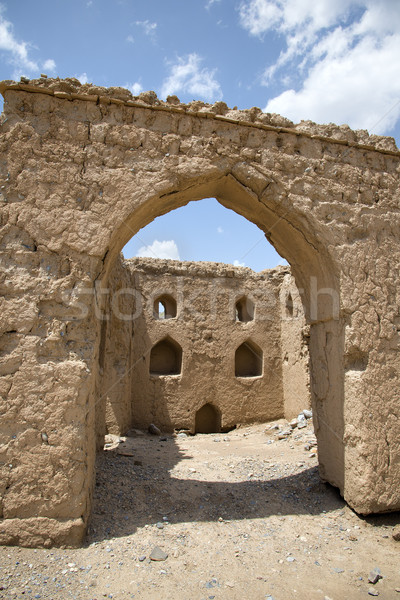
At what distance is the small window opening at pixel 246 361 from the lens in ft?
30.2

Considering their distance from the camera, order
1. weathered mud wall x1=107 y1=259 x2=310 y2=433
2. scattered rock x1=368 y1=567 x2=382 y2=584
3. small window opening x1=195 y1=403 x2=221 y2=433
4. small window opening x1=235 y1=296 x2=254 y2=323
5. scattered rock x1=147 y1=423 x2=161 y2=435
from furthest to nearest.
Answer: small window opening x1=235 y1=296 x2=254 y2=323
small window opening x1=195 y1=403 x2=221 y2=433
weathered mud wall x1=107 y1=259 x2=310 y2=433
scattered rock x1=147 y1=423 x2=161 y2=435
scattered rock x1=368 y1=567 x2=382 y2=584

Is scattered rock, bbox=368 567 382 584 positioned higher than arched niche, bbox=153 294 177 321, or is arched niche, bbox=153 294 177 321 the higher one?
arched niche, bbox=153 294 177 321

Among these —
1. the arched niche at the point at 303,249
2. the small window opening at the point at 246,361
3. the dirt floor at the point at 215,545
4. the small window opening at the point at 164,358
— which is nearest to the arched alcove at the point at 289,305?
the small window opening at the point at 246,361

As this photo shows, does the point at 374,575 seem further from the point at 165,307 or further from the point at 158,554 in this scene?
the point at 165,307

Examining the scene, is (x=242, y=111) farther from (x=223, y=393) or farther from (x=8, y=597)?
(x=223, y=393)

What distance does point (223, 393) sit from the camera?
27.9ft

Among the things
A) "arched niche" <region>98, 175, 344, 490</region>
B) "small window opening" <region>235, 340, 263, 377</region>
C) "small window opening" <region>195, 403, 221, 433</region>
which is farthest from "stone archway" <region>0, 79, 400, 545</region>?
"small window opening" <region>235, 340, 263, 377</region>

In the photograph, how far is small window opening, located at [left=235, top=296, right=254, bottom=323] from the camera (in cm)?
910

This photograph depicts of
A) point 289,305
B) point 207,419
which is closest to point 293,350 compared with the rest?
point 289,305

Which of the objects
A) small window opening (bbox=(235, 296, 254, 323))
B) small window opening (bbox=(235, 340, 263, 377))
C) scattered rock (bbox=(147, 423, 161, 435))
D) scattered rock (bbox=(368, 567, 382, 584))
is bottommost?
scattered rock (bbox=(368, 567, 382, 584))

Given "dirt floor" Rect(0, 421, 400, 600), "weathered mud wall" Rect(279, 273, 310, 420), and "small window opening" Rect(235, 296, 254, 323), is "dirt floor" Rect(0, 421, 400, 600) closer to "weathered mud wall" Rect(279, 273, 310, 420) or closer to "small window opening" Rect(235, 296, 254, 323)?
"weathered mud wall" Rect(279, 273, 310, 420)

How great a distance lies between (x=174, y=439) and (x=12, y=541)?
4854 mm

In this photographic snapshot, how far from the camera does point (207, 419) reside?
8727mm

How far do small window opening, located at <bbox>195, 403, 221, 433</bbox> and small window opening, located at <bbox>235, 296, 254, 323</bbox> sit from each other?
1975mm
